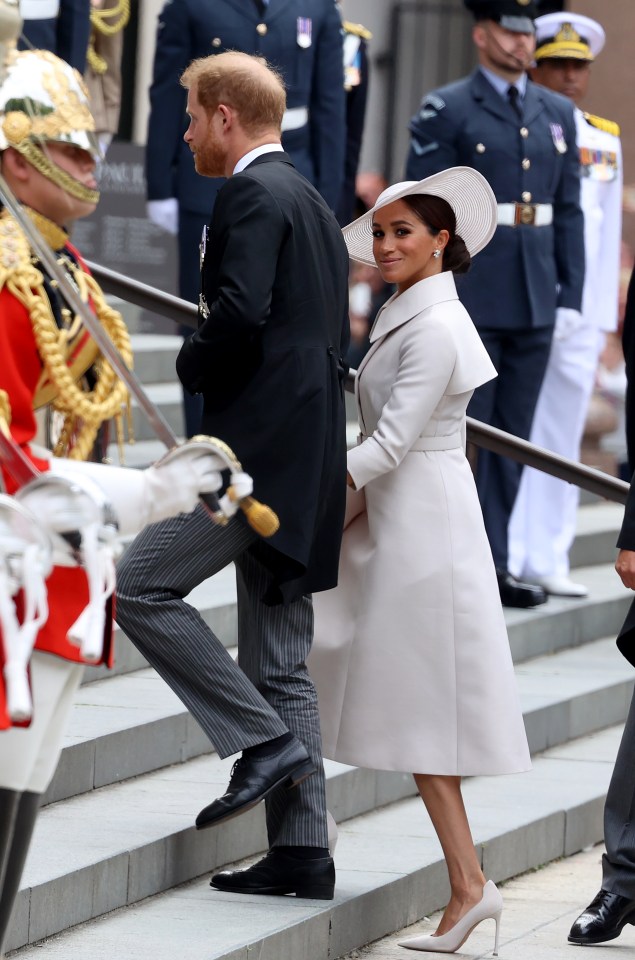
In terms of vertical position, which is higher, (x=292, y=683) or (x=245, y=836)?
(x=292, y=683)

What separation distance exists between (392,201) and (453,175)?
138mm

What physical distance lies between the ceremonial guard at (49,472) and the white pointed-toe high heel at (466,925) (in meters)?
1.41

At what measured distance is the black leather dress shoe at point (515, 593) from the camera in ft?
22.4

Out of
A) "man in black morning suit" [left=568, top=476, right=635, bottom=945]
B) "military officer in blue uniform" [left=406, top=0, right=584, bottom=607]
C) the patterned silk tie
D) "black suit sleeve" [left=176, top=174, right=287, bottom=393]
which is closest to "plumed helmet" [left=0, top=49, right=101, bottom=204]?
"black suit sleeve" [left=176, top=174, right=287, bottom=393]

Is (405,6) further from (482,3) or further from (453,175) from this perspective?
(453,175)

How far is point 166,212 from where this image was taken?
21.7ft

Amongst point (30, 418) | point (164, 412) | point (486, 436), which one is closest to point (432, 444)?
point (486, 436)

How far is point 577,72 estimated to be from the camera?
7.38m

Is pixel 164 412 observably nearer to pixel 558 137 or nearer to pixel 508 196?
pixel 508 196

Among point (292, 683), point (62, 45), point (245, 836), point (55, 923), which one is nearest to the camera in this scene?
point (55, 923)

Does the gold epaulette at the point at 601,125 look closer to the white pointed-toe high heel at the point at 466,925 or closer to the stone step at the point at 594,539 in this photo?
the stone step at the point at 594,539

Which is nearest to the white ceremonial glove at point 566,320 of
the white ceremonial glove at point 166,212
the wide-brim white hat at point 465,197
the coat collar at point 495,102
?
the coat collar at point 495,102

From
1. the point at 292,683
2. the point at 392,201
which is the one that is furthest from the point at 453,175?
the point at 292,683

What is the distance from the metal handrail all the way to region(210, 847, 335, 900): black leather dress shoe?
1471 millimetres
